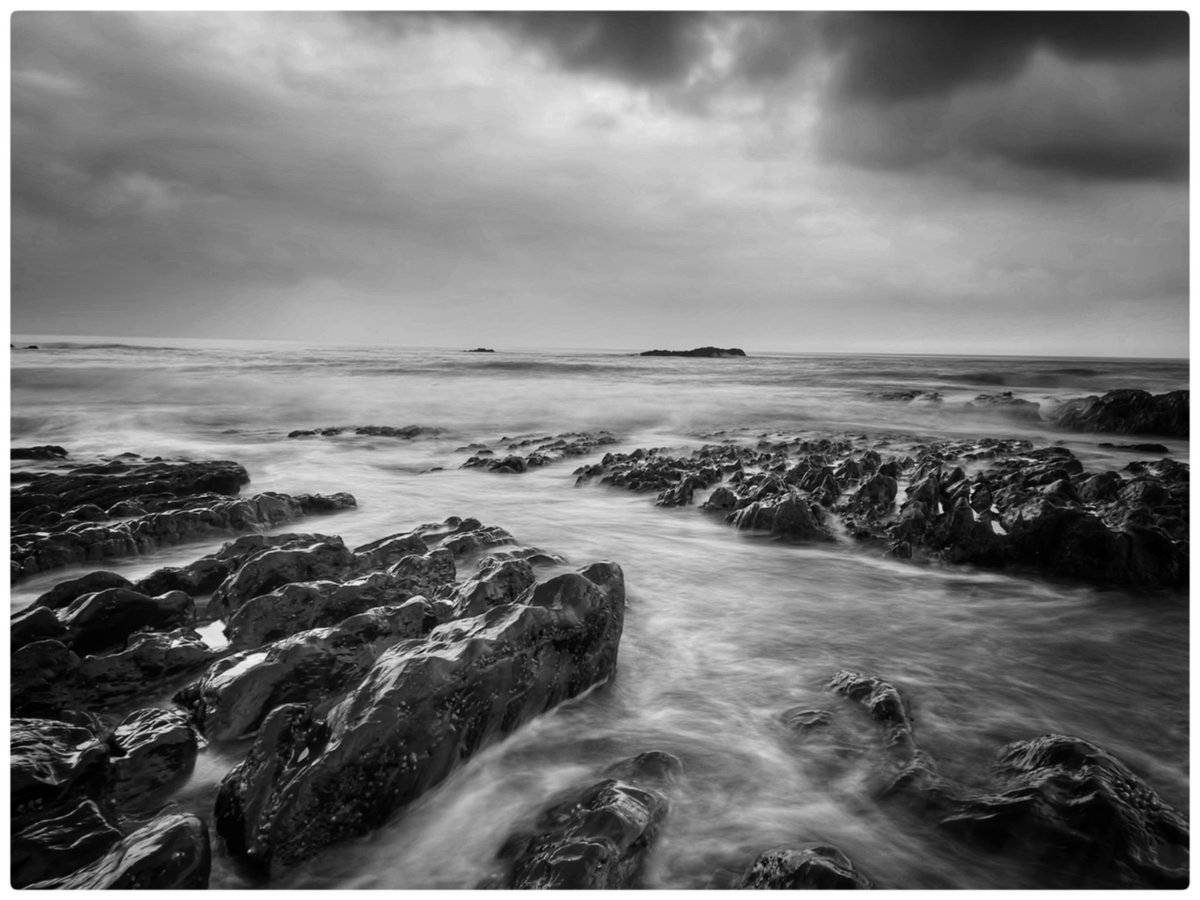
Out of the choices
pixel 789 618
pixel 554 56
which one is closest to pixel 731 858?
pixel 789 618

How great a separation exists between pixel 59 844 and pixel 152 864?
32 centimetres

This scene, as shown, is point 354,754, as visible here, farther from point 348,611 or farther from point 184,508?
point 184,508

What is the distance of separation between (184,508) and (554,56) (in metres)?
4.67

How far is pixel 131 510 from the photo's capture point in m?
5.29

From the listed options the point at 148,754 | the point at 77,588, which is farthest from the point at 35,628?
the point at 148,754

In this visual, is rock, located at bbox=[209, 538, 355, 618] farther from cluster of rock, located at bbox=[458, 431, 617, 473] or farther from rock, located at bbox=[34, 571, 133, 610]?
cluster of rock, located at bbox=[458, 431, 617, 473]

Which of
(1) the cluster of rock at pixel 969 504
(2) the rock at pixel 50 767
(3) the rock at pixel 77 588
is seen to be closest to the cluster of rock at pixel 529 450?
(1) the cluster of rock at pixel 969 504

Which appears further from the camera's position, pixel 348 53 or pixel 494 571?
pixel 348 53

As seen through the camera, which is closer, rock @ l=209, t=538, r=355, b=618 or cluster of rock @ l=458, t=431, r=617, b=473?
rock @ l=209, t=538, r=355, b=618

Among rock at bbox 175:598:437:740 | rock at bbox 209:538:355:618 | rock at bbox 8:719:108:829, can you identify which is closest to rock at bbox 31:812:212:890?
rock at bbox 8:719:108:829

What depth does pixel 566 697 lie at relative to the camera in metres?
2.50

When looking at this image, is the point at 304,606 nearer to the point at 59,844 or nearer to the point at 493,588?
the point at 493,588

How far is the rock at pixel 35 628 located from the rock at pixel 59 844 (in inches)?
54.6

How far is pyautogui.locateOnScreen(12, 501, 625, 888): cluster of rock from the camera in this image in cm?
168
